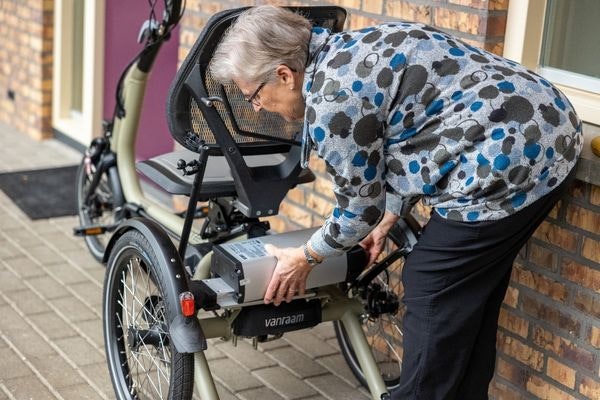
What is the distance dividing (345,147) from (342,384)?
1.47m

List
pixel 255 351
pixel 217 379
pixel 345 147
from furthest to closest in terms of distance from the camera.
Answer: pixel 255 351 → pixel 217 379 → pixel 345 147

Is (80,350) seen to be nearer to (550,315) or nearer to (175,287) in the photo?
(175,287)

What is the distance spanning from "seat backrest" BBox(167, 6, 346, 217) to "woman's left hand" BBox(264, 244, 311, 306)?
258 millimetres

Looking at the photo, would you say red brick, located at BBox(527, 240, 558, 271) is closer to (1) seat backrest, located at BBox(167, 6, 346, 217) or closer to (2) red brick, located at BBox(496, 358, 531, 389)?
(2) red brick, located at BBox(496, 358, 531, 389)

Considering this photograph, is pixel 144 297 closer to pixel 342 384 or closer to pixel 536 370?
pixel 342 384

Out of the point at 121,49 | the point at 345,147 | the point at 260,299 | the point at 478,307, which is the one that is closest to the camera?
the point at 345,147

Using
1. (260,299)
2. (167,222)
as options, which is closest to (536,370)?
(260,299)

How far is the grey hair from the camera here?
2688 mm

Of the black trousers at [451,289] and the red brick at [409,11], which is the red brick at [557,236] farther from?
the red brick at [409,11]

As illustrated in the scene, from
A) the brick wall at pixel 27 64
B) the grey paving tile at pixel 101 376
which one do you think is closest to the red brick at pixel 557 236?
the grey paving tile at pixel 101 376

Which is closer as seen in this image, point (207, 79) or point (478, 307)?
point (478, 307)

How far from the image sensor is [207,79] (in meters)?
3.15

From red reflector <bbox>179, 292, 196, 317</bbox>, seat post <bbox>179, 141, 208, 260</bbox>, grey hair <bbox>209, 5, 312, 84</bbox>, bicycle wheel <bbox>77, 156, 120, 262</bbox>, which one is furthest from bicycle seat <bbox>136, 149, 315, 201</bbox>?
bicycle wheel <bbox>77, 156, 120, 262</bbox>

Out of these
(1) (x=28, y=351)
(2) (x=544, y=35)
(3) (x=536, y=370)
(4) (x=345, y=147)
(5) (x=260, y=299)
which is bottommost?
(1) (x=28, y=351)
